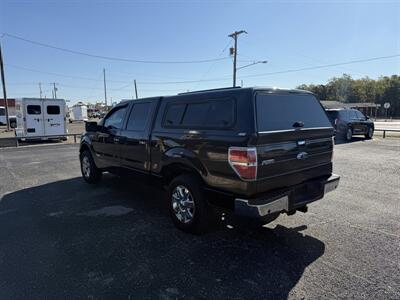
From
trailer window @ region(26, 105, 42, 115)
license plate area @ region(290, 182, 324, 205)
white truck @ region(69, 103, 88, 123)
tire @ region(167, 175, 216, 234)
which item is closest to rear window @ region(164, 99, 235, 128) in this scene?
tire @ region(167, 175, 216, 234)

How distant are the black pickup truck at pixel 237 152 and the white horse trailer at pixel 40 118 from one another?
14021mm

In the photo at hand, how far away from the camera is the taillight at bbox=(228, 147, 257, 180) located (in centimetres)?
312

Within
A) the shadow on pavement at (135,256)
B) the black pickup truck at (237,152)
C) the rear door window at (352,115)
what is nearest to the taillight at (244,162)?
the black pickup truck at (237,152)

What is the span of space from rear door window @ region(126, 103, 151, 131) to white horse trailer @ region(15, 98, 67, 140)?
12.8 meters

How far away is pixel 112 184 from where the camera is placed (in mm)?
6703

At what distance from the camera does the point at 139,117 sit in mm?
5062

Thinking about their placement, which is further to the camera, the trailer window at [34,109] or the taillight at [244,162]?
the trailer window at [34,109]

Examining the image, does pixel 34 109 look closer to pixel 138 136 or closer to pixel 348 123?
pixel 138 136

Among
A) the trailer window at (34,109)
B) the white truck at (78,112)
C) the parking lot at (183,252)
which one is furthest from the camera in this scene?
the white truck at (78,112)

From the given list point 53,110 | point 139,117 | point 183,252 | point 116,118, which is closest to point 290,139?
point 183,252

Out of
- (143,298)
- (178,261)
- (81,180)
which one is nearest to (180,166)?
(178,261)

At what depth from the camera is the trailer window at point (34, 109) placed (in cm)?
1637

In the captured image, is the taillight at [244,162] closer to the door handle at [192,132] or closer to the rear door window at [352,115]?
the door handle at [192,132]

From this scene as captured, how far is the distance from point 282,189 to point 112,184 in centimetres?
442
